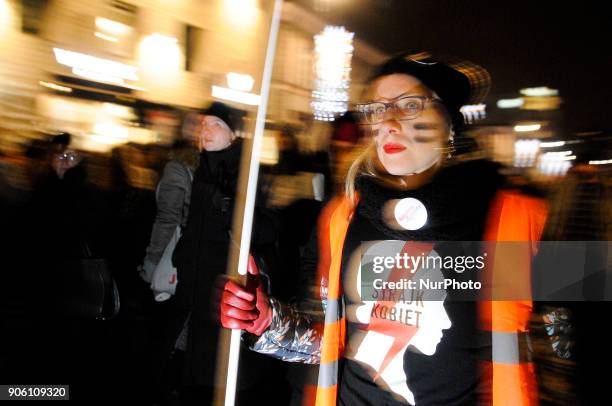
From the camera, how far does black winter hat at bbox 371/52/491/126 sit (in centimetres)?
146

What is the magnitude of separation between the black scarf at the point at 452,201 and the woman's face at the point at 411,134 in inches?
2.5

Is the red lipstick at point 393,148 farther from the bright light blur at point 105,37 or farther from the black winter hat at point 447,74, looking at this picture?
the bright light blur at point 105,37

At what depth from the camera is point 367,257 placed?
57.2 inches

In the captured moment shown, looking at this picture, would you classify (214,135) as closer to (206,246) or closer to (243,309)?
(206,246)

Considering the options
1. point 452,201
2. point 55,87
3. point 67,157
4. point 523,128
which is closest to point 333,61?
point 523,128

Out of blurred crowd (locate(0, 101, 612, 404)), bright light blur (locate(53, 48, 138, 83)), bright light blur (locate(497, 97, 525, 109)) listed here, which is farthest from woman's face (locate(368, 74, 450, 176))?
bright light blur (locate(497, 97, 525, 109))

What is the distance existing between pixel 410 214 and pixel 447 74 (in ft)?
1.41

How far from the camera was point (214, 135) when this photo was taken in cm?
291

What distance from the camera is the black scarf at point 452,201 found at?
1.39 meters

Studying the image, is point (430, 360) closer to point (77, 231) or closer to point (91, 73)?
point (77, 231)

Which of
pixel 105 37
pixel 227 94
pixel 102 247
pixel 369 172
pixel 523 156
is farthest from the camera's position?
pixel 227 94

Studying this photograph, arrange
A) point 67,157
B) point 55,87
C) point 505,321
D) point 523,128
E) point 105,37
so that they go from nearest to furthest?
point 505,321 → point 67,157 → point 55,87 → point 105,37 → point 523,128

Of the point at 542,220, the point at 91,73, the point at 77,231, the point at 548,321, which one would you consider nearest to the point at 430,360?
the point at 542,220

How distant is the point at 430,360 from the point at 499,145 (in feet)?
9.69
